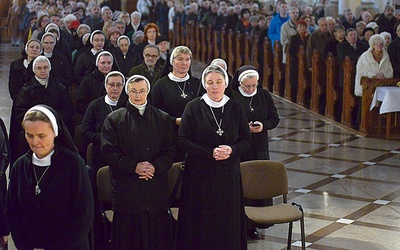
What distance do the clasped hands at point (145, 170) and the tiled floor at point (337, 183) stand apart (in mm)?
1586

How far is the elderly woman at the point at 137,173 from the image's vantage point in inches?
233

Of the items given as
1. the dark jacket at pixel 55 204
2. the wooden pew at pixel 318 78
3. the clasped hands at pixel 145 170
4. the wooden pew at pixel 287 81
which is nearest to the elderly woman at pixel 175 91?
the clasped hands at pixel 145 170

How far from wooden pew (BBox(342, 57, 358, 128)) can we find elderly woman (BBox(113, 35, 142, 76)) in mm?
3199

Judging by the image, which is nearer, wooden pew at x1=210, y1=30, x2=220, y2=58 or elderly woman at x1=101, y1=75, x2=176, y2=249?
elderly woman at x1=101, y1=75, x2=176, y2=249

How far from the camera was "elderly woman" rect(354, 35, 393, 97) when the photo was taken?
1152 cm

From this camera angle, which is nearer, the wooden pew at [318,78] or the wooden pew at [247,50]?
the wooden pew at [318,78]

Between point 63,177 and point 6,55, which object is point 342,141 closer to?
point 63,177

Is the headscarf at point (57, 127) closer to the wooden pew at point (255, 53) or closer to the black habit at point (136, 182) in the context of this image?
the black habit at point (136, 182)

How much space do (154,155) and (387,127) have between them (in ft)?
20.5

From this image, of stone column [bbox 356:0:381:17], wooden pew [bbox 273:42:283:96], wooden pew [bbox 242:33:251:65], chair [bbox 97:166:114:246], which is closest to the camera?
chair [bbox 97:166:114:246]

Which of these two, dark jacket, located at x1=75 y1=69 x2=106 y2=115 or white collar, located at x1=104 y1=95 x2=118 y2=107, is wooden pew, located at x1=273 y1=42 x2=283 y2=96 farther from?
white collar, located at x1=104 y1=95 x2=118 y2=107

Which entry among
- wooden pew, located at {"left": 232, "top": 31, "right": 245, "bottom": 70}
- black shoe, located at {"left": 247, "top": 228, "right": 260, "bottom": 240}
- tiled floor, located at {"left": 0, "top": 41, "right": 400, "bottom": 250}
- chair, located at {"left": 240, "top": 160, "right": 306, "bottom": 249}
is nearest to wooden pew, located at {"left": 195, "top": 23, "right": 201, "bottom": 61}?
Result: wooden pew, located at {"left": 232, "top": 31, "right": 245, "bottom": 70}

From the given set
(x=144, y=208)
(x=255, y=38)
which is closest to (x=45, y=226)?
(x=144, y=208)

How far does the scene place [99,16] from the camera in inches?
Answer: 703
